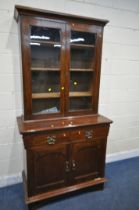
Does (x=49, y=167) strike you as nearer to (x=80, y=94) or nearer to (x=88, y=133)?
(x=88, y=133)

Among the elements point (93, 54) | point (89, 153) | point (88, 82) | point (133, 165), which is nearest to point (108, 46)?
point (93, 54)

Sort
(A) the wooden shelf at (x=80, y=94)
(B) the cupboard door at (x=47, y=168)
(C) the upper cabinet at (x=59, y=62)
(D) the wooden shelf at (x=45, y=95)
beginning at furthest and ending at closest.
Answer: (A) the wooden shelf at (x=80, y=94) → (D) the wooden shelf at (x=45, y=95) → (B) the cupboard door at (x=47, y=168) → (C) the upper cabinet at (x=59, y=62)

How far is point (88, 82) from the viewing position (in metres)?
2.17

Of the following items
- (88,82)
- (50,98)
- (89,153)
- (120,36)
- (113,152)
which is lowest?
(113,152)

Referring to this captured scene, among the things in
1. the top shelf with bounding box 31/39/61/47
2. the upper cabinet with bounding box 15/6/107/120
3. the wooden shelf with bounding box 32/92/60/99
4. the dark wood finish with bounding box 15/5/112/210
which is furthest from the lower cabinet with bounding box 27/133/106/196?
the top shelf with bounding box 31/39/61/47

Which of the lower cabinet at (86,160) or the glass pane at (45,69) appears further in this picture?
the lower cabinet at (86,160)

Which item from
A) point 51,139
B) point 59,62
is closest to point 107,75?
point 59,62

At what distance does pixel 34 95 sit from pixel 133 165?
6.50ft

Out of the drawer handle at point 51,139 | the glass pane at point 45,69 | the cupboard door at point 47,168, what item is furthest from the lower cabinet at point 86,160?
the glass pane at point 45,69

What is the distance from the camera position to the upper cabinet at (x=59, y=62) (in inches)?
67.1

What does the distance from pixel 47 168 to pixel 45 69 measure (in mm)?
1086

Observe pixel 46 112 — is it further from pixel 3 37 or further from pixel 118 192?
pixel 118 192

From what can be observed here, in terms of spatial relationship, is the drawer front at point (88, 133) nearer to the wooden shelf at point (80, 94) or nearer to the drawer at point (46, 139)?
the drawer at point (46, 139)

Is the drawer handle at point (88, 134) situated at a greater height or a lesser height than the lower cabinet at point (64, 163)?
greater
